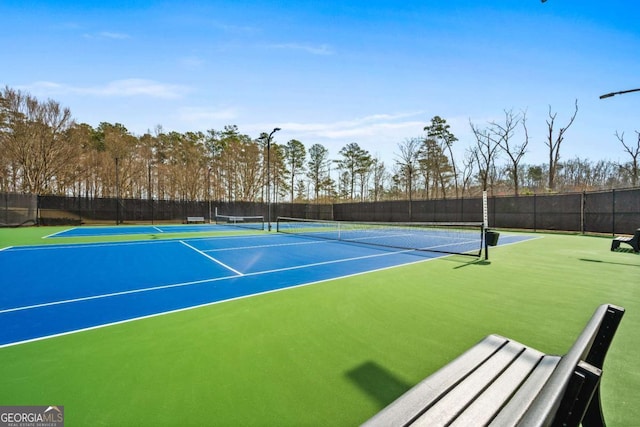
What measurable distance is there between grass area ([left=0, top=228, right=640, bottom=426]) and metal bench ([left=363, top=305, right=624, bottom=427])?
77 cm

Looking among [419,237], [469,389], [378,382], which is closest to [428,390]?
[469,389]

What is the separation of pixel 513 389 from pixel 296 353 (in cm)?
189

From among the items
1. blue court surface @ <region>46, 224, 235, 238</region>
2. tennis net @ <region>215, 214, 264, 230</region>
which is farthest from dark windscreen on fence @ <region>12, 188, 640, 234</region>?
blue court surface @ <region>46, 224, 235, 238</region>

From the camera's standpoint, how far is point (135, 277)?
5.88 m

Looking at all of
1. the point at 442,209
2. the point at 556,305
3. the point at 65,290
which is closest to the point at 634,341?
the point at 556,305

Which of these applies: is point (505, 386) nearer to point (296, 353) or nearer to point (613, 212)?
point (296, 353)

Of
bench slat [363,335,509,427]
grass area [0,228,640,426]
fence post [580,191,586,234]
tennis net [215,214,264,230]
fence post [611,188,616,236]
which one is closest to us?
bench slat [363,335,509,427]

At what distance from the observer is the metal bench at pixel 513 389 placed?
972mm

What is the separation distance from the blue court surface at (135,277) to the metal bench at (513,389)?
12.2 ft

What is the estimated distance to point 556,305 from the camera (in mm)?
4121

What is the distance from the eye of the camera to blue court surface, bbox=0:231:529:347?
3.81m

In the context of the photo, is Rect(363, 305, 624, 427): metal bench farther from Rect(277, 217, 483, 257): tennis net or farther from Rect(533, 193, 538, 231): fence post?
Rect(533, 193, 538, 231): fence post

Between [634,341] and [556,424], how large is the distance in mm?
3335

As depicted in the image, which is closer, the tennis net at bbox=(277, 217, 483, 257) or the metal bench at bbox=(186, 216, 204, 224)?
the tennis net at bbox=(277, 217, 483, 257)
